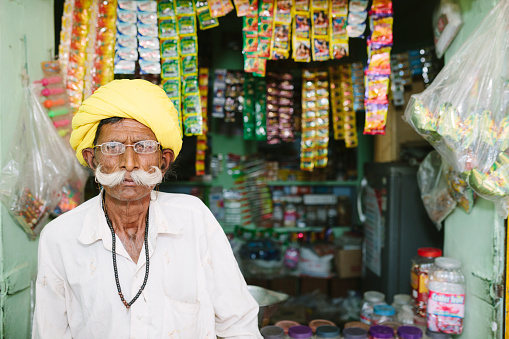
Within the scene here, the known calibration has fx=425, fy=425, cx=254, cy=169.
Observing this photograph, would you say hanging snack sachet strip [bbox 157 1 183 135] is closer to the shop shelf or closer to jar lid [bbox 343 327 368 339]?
jar lid [bbox 343 327 368 339]

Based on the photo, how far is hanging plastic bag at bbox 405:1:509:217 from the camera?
174cm

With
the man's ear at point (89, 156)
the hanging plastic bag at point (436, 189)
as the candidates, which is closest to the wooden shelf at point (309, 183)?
the hanging plastic bag at point (436, 189)

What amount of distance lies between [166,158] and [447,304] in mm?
1418

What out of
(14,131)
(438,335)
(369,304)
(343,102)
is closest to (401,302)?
(369,304)

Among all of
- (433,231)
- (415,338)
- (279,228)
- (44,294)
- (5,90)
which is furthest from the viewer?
(279,228)

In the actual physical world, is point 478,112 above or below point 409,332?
above

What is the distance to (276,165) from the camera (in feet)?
14.0

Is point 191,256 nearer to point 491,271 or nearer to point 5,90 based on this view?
point 5,90

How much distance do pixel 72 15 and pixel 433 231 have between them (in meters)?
2.55

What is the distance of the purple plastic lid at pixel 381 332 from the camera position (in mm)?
1951

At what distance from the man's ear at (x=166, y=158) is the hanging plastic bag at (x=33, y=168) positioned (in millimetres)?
761

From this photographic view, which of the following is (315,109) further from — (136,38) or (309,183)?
(309,183)

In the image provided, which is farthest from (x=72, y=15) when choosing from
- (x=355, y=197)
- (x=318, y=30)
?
(x=355, y=197)

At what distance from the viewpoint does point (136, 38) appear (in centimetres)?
217
